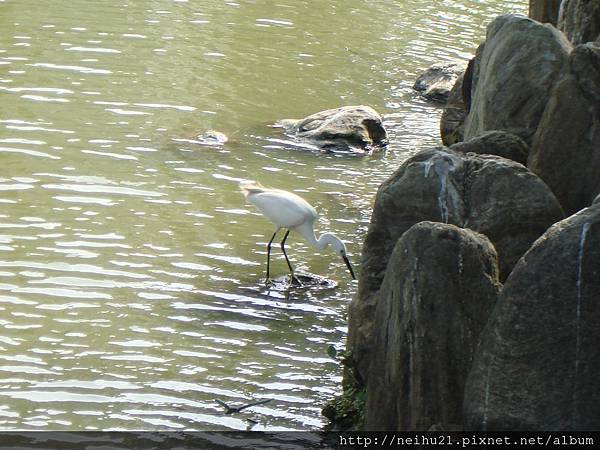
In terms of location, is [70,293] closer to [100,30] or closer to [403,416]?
[403,416]

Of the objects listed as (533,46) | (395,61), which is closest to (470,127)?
(533,46)

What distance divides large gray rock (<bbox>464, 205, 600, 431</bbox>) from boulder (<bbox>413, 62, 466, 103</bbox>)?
462 inches

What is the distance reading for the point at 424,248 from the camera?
625 cm

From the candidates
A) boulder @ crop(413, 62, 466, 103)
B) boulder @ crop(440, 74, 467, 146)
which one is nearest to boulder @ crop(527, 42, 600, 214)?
boulder @ crop(440, 74, 467, 146)

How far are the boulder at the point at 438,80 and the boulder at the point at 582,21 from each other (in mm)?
5380

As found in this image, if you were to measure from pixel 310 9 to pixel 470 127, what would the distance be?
12.7 metres

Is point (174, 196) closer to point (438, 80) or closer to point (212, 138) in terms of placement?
point (212, 138)

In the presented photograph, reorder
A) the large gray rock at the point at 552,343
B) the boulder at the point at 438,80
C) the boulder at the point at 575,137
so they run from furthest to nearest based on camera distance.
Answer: the boulder at the point at 438,80
the boulder at the point at 575,137
the large gray rock at the point at 552,343

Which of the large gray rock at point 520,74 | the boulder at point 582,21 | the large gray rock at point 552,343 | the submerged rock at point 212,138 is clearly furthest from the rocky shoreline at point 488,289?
the submerged rock at point 212,138

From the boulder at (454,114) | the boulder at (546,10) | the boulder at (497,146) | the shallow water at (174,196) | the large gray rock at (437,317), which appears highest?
the boulder at (546,10)

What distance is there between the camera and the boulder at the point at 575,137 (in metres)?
8.09

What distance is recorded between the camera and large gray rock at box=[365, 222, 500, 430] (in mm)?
6195

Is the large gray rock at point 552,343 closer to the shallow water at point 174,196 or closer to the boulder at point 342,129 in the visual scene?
the shallow water at point 174,196

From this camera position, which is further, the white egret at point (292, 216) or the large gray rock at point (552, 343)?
the white egret at point (292, 216)
